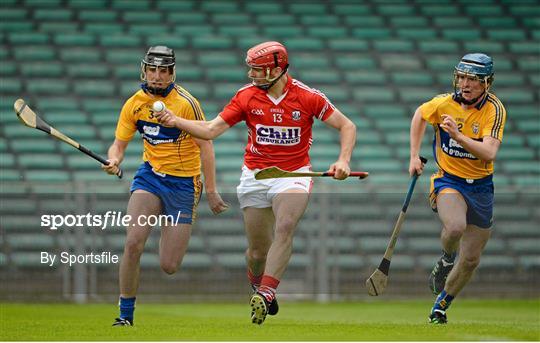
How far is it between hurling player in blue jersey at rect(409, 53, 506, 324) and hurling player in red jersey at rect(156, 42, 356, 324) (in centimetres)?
98

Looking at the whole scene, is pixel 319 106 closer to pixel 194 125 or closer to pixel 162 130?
pixel 194 125

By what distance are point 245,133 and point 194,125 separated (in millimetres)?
8653

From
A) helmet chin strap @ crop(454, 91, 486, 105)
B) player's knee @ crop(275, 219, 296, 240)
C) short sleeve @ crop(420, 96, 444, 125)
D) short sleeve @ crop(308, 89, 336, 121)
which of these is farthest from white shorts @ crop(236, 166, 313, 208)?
helmet chin strap @ crop(454, 91, 486, 105)

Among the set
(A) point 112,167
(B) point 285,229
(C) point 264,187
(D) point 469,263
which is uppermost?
(A) point 112,167

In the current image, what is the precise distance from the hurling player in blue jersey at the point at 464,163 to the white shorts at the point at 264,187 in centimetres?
106

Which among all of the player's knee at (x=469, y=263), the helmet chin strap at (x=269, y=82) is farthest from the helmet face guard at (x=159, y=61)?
the player's knee at (x=469, y=263)

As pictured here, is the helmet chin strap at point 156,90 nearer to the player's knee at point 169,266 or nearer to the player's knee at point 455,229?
the player's knee at point 169,266

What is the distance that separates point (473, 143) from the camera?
9914 mm

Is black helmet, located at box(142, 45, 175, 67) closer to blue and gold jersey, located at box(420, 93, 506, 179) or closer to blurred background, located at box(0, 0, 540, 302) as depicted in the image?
blue and gold jersey, located at box(420, 93, 506, 179)

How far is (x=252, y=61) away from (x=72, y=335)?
2.45 m

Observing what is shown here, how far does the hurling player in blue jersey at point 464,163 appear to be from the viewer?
10227 mm

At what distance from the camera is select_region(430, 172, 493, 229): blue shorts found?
10.5 meters

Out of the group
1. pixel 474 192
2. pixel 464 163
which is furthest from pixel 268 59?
pixel 474 192

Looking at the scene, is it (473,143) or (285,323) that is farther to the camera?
(285,323)
